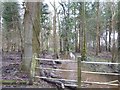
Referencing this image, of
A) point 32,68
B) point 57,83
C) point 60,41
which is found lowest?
point 57,83

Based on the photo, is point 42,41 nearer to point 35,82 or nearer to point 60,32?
point 60,32

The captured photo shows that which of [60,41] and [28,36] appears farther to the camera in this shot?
[28,36]

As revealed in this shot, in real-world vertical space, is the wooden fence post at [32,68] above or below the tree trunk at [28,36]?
below

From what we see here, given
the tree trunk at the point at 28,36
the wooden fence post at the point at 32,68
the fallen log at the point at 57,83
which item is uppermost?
the tree trunk at the point at 28,36

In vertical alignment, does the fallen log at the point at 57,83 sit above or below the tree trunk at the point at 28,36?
below

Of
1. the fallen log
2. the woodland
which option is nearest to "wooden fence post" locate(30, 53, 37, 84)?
the woodland

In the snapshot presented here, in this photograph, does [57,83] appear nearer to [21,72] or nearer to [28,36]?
[21,72]

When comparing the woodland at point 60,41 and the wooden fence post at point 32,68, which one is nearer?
the woodland at point 60,41

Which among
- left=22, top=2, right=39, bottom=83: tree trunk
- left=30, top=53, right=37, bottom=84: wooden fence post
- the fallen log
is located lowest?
the fallen log

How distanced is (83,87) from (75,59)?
0.25 meters

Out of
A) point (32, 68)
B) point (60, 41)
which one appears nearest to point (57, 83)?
point (32, 68)

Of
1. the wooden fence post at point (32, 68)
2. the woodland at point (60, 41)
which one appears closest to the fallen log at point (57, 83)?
the woodland at point (60, 41)

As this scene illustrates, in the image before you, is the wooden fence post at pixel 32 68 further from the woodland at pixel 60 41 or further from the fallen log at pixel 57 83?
the fallen log at pixel 57 83

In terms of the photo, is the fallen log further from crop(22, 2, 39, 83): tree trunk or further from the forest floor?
crop(22, 2, 39, 83): tree trunk
